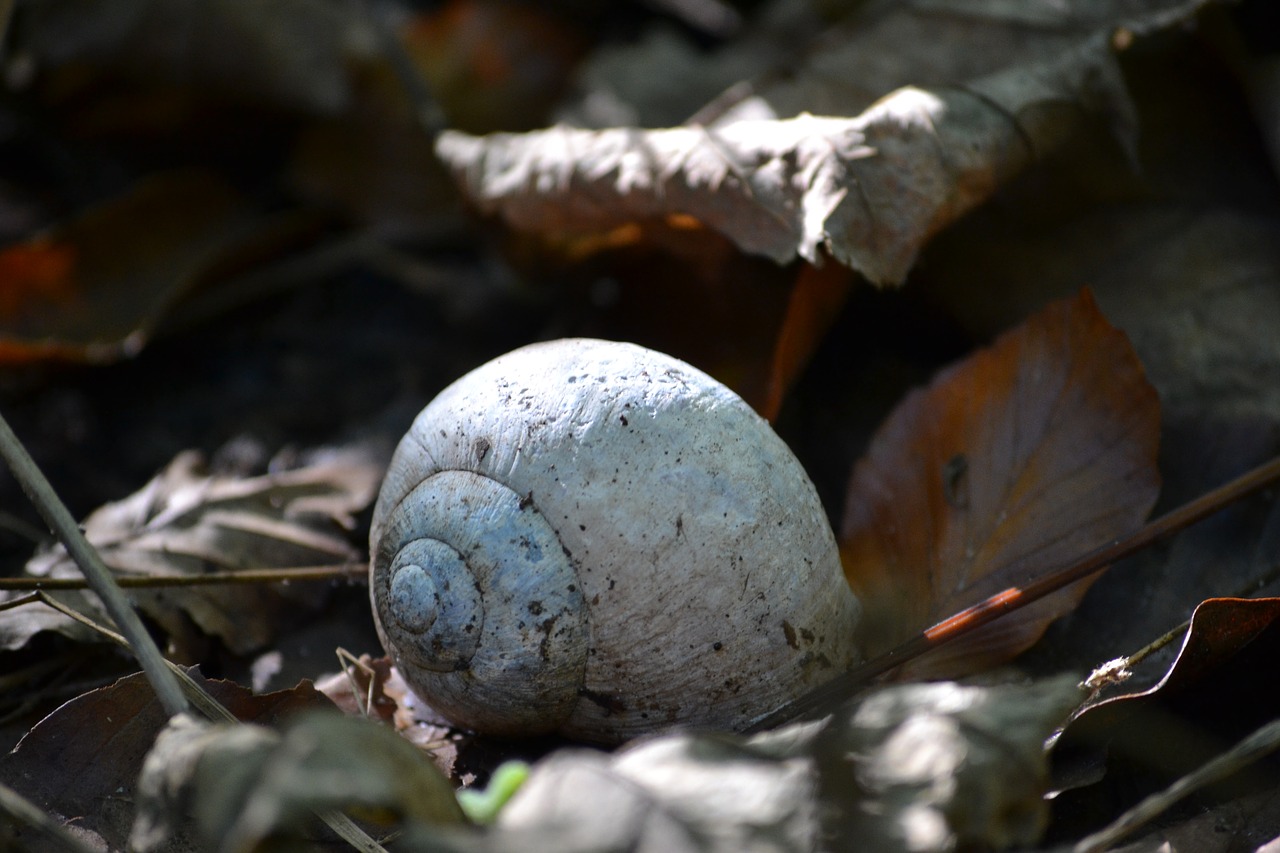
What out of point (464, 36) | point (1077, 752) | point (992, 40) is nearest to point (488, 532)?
point (1077, 752)

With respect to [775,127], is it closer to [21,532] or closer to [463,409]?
[463,409]

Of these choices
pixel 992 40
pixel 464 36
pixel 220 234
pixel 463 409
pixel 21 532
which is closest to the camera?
pixel 463 409

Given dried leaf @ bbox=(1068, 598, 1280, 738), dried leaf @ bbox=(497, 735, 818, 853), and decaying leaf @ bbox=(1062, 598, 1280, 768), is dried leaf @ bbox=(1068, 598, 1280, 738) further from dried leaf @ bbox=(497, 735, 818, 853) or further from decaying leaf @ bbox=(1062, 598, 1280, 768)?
dried leaf @ bbox=(497, 735, 818, 853)

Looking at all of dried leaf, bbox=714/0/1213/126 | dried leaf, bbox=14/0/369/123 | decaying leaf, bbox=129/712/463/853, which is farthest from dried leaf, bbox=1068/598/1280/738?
dried leaf, bbox=14/0/369/123

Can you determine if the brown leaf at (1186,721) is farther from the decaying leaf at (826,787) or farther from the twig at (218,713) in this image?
the twig at (218,713)

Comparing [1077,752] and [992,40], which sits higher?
[992,40]

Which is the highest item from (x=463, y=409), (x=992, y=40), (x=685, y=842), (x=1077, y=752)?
(x=992, y=40)
